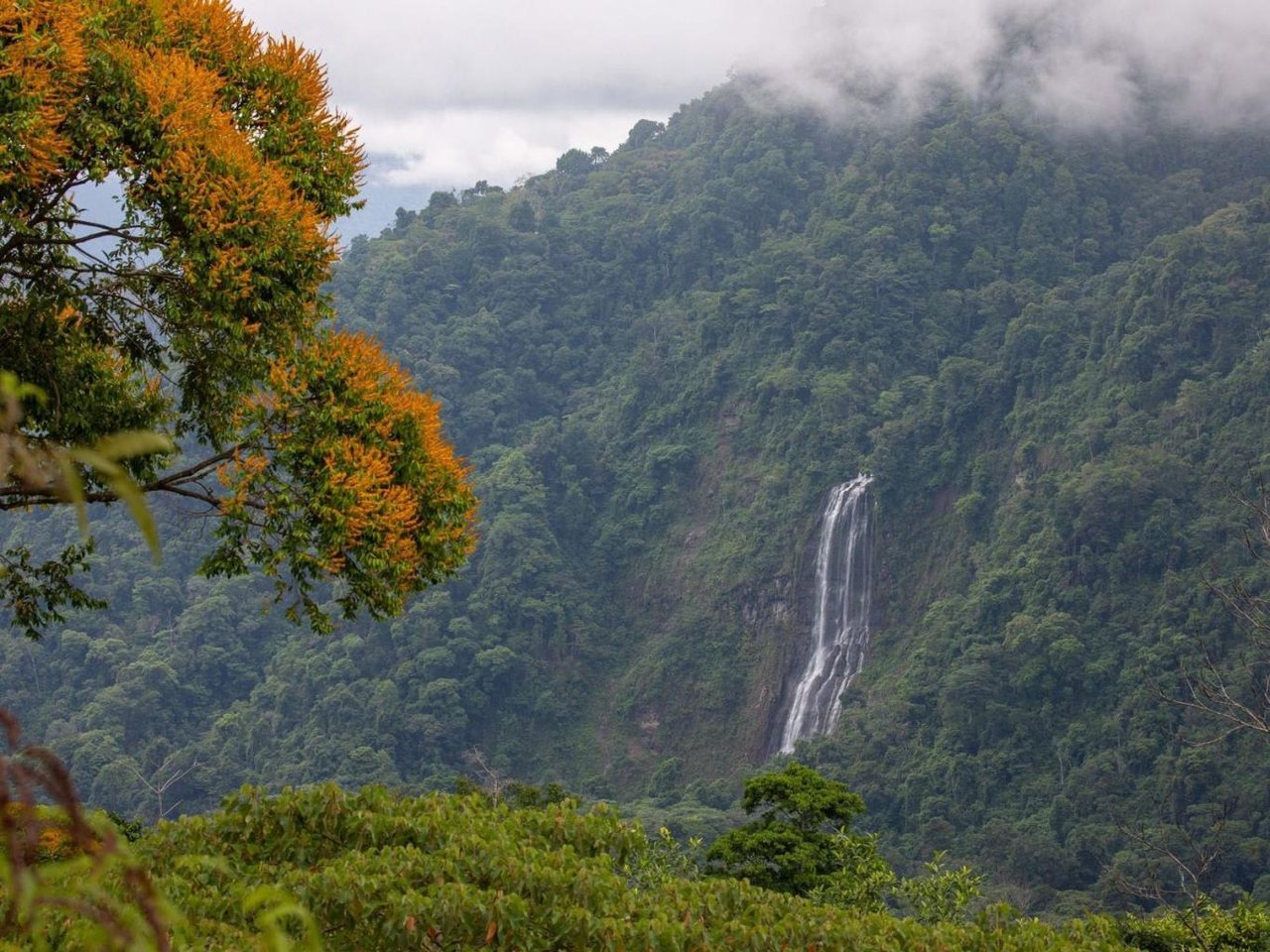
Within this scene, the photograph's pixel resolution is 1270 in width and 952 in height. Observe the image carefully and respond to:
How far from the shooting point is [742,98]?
8412cm

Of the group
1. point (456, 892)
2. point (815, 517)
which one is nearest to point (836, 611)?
point (815, 517)

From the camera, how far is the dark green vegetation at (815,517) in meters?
43.7

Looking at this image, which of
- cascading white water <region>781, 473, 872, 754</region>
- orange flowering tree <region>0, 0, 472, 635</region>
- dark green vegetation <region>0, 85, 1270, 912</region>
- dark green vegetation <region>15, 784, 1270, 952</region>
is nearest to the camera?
dark green vegetation <region>15, 784, 1270, 952</region>

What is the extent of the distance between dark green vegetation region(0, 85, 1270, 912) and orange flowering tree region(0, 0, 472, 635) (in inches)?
1187

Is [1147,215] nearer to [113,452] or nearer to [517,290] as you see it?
[517,290]

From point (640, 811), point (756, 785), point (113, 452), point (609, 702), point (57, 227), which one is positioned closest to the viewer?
point (113, 452)

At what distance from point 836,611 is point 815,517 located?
14.9 ft

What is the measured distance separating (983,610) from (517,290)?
35.2 m

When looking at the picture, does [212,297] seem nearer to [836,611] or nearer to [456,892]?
[456,892]

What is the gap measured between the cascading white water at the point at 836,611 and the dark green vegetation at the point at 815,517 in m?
0.91

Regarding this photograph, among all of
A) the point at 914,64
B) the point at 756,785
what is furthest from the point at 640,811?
the point at 914,64

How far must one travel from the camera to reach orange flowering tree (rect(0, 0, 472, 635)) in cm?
870

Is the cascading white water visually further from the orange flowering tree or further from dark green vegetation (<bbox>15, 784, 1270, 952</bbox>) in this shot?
dark green vegetation (<bbox>15, 784, 1270, 952</bbox>)

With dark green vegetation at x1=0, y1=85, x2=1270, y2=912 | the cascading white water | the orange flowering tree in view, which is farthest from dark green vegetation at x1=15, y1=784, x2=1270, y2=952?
the cascading white water
